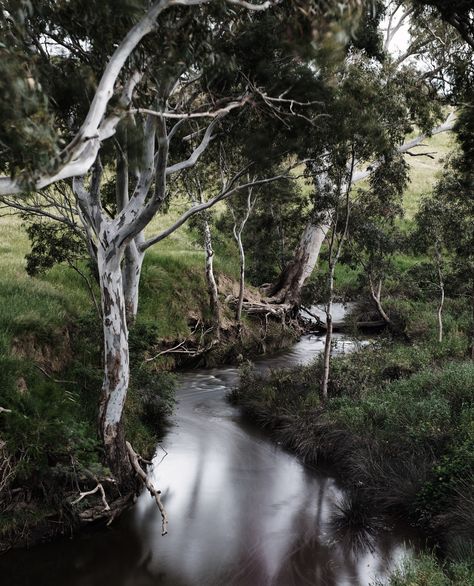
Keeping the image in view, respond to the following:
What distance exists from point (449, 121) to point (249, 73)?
1726 cm

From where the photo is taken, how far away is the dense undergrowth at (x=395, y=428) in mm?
8680

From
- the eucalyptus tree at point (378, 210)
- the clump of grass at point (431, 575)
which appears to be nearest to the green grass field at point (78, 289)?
the eucalyptus tree at point (378, 210)

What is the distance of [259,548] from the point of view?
8.77m

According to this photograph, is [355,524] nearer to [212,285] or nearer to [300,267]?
[212,285]

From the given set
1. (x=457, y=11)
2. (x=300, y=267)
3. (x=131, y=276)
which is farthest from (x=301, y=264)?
(x=457, y=11)

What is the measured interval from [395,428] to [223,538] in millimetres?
4160

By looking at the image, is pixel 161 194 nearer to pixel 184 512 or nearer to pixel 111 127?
pixel 111 127

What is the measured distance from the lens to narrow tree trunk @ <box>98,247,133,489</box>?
9469mm

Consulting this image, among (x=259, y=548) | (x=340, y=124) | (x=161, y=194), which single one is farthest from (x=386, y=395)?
(x=161, y=194)

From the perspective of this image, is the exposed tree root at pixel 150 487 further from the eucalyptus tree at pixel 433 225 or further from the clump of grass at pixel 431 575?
the eucalyptus tree at pixel 433 225

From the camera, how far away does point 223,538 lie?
9070 millimetres

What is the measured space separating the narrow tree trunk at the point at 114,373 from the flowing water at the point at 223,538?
99cm

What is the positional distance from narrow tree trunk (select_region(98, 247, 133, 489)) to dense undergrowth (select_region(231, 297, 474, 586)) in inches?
163

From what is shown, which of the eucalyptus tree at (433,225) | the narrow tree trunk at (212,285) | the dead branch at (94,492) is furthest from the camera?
the narrow tree trunk at (212,285)
